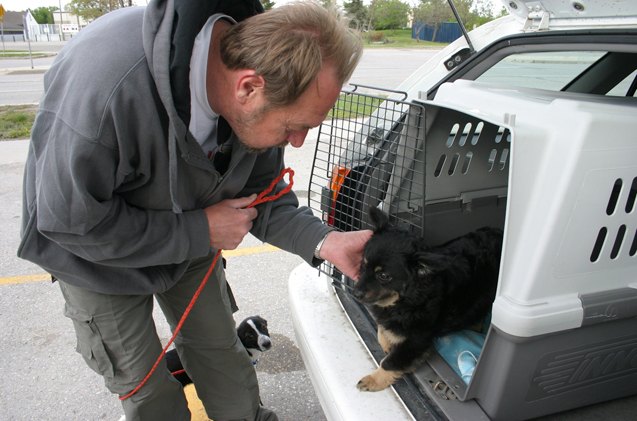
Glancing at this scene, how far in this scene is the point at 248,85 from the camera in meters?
1.55

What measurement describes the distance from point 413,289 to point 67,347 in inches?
94.1

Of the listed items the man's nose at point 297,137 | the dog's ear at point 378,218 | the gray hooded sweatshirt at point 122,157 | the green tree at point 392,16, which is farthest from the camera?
the green tree at point 392,16

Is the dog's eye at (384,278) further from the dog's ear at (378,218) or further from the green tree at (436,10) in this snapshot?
the green tree at (436,10)

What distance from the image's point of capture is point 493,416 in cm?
170

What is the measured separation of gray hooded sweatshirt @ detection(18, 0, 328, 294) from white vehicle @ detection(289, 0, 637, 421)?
31.3 inches

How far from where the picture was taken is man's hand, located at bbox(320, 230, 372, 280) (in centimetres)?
221

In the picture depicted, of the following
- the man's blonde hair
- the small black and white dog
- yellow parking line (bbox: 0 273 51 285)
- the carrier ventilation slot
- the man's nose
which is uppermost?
the man's blonde hair

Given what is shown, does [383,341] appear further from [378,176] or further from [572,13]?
[572,13]

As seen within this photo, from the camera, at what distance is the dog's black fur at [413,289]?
2.12 m

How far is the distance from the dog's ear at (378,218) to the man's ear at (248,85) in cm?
89

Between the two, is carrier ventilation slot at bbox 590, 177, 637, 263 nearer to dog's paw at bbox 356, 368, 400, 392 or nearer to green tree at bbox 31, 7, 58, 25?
dog's paw at bbox 356, 368, 400, 392

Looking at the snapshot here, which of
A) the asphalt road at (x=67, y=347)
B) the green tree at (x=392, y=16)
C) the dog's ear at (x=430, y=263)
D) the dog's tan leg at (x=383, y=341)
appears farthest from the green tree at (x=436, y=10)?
the green tree at (x=392, y=16)

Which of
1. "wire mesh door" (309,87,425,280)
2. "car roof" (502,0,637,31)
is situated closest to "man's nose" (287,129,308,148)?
"wire mesh door" (309,87,425,280)

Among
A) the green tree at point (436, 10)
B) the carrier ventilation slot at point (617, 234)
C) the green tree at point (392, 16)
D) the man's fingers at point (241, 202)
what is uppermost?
the green tree at point (392, 16)
